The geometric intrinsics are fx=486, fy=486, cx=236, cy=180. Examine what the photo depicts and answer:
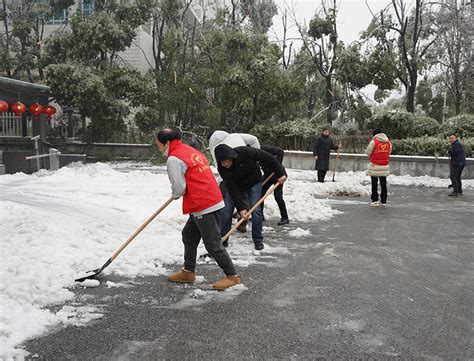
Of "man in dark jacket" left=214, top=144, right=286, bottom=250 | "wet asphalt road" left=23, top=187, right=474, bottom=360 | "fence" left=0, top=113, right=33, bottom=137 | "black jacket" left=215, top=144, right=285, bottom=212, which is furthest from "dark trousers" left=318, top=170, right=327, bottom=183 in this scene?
"fence" left=0, top=113, right=33, bottom=137

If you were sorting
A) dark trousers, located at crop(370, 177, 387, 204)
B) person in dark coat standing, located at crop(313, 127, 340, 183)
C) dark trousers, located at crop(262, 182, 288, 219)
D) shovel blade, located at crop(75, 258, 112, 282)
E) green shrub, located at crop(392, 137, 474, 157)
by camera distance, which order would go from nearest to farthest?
shovel blade, located at crop(75, 258, 112, 282) < dark trousers, located at crop(262, 182, 288, 219) < dark trousers, located at crop(370, 177, 387, 204) < person in dark coat standing, located at crop(313, 127, 340, 183) < green shrub, located at crop(392, 137, 474, 157)

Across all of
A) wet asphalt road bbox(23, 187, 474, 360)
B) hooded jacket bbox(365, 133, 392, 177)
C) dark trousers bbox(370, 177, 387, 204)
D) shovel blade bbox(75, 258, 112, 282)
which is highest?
hooded jacket bbox(365, 133, 392, 177)

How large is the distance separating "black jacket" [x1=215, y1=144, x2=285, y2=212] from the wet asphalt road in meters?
0.90

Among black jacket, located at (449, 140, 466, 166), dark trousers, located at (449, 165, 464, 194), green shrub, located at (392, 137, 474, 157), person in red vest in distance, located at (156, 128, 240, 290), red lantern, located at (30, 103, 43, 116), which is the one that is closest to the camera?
person in red vest in distance, located at (156, 128, 240, 290)

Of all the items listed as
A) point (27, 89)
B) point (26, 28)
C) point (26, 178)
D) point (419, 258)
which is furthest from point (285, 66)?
point (419, 258)

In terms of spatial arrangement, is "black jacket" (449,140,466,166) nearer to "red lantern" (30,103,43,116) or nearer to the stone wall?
the stone wall

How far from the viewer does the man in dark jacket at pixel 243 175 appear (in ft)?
17.7

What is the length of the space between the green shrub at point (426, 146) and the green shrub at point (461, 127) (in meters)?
0.99

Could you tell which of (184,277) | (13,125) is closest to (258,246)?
(184,277)

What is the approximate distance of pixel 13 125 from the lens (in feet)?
59.2

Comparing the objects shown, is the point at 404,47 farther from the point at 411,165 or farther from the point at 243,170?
the point at 243,170

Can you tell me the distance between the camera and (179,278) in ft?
15.8

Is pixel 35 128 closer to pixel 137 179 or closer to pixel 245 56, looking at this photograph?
pixel 137 179

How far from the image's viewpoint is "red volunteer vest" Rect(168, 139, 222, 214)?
4484 mm
